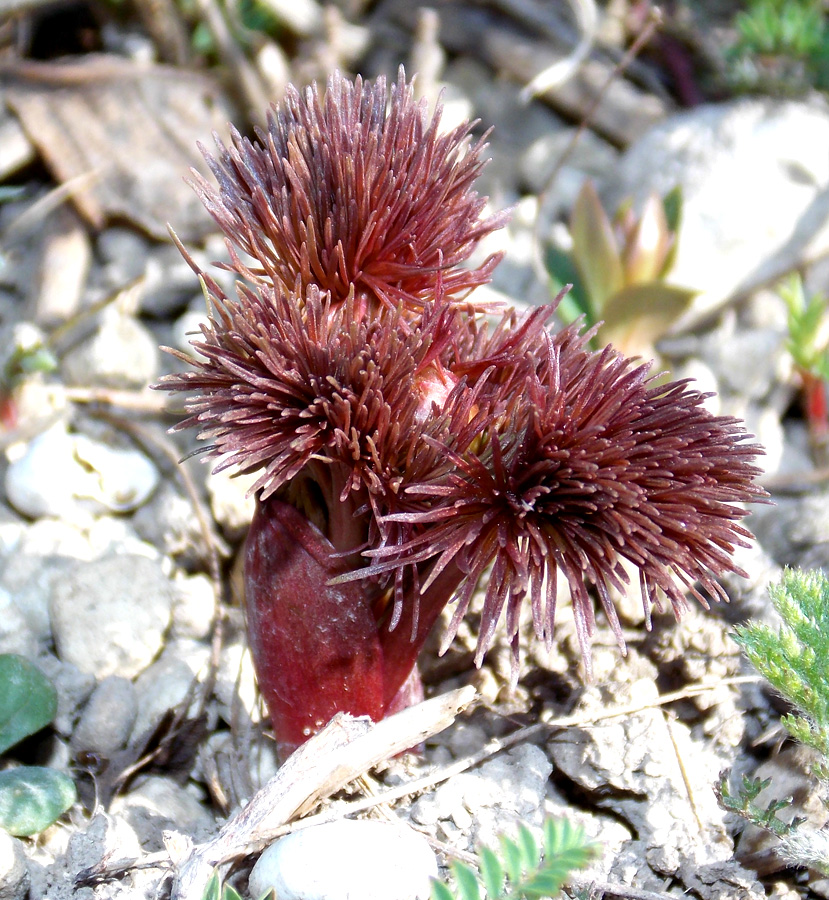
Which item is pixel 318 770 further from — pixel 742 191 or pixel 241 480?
pixel 742 191

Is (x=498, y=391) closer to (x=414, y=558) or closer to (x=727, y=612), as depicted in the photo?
(x=414, y=558)

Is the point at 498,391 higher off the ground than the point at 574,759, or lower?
higher

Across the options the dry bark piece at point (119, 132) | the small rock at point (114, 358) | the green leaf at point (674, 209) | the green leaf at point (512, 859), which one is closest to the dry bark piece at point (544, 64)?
the green leaf at point (674, 209)

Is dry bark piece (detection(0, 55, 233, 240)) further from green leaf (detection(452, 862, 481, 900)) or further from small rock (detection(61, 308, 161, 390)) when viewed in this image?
green leaf (detection(452, 862, 481, 900))

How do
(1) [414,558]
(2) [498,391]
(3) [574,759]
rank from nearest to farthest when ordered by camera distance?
(1) [414,558], (2) [498,391], (3) [574,759]

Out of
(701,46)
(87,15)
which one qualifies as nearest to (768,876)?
(701,46)

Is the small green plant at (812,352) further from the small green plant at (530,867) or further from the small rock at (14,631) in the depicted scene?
the small rock at (14,631)

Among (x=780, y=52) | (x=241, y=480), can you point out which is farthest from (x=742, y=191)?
(x=241, y=480)

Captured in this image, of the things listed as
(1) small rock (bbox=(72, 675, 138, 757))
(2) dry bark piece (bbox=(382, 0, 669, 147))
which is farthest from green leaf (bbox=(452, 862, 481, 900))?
(2) dry bark piece (bbox=(382, 0, 669, 147))
